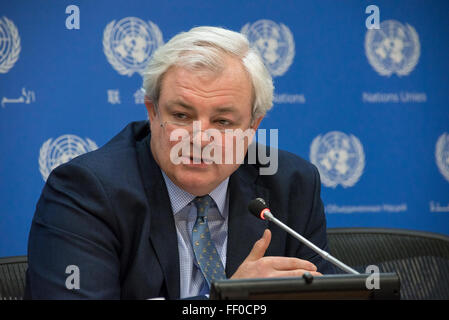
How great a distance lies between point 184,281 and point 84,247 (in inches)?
14.4

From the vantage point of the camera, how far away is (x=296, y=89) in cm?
327

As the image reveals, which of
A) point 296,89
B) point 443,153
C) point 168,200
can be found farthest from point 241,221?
point 443,153

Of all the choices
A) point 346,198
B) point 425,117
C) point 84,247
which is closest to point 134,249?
point 84,247

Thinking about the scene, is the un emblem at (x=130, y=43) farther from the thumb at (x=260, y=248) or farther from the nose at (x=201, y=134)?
the thumb at (x=260, y=248)

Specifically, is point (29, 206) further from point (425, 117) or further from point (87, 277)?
point (425, 117)

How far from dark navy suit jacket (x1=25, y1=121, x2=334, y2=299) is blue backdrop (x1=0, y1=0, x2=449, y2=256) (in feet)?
3.53

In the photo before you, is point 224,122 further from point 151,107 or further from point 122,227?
point 122,227

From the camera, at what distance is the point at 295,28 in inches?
128

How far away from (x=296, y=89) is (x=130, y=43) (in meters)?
1.04

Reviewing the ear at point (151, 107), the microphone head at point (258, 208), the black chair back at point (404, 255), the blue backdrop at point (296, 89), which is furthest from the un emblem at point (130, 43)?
the microphone head at point (258, 208)

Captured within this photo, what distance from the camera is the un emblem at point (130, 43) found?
2.99 metres

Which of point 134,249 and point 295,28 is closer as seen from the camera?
point 134,249

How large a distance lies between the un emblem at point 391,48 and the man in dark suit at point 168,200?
1644 millimetres

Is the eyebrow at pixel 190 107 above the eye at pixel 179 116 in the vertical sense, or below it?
above
